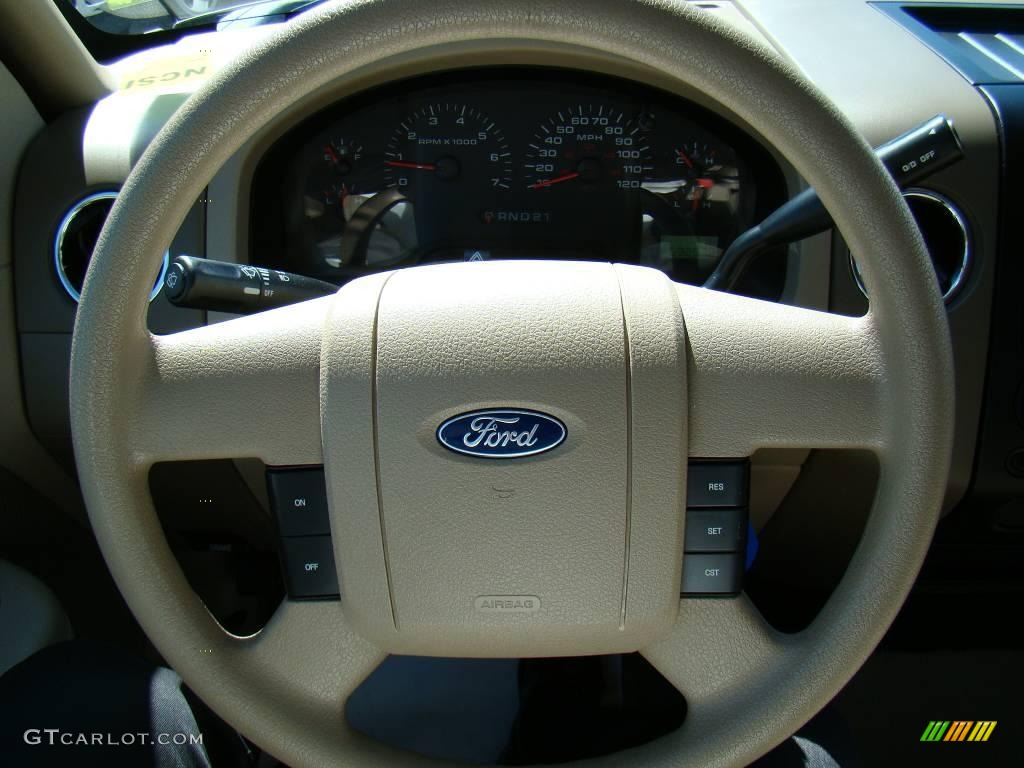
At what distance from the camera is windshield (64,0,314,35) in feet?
5.92

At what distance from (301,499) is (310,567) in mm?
65

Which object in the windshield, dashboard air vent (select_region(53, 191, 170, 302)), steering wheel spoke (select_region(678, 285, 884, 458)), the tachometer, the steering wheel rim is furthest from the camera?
the windshield

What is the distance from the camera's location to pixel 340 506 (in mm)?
864

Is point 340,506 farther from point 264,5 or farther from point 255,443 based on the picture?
point 264,5

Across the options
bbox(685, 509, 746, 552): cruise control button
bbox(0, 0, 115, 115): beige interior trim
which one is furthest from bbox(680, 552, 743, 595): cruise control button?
Answer: bbox(0, 0, 115, 115): beige interior trim

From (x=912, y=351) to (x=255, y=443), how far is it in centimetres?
55

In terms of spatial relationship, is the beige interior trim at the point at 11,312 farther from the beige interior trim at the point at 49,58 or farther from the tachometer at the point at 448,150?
the tachometer at the point at 448,150

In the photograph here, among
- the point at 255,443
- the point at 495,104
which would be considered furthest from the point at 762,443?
the point at 495,104

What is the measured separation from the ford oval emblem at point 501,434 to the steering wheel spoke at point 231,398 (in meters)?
0.13

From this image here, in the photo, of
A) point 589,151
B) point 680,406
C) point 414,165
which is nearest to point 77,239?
point 414,165

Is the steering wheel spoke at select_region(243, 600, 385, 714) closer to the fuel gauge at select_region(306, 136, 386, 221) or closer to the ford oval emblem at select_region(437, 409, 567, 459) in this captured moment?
the ford oval emblem at select_region(437, 409, 567, 459)

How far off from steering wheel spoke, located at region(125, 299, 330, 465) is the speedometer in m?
0.85

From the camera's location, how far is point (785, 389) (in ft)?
2.83

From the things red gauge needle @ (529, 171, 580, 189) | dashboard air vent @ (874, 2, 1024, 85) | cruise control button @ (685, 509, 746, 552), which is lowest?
cruise control button @ (685, 509, 746, 552)
